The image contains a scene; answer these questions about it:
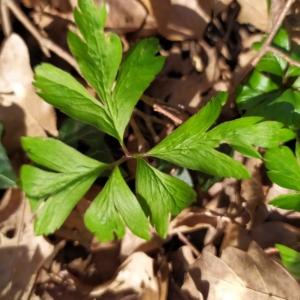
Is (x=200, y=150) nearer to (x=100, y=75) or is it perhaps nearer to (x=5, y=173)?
(x=100, y=75)

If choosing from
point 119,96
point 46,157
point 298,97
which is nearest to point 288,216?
point 298,97

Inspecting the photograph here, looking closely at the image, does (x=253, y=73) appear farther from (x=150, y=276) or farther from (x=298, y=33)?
(x=150, y=276)

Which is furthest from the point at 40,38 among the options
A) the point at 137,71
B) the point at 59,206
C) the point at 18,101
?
the point at 59,206

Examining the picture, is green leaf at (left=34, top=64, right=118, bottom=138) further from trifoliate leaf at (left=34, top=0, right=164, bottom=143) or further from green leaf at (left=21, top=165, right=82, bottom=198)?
green leaf at (left=21, top=165, right=82, bottom=198)

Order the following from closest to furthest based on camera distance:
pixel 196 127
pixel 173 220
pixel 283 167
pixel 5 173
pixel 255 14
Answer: pixel 196 127
pixel 283 167
pixel 5 173
pixel 173 220
pixel 255 14

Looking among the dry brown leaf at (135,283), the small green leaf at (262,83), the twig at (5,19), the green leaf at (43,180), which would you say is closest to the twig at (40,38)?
the twig at (5,19)
